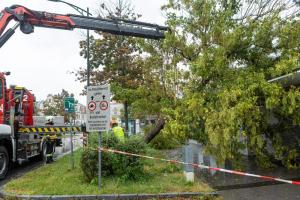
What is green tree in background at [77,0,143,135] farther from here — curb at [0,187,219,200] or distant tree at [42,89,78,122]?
distant tree at [42,89,78,122]

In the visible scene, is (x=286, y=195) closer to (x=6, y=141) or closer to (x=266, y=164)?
(x=266, y=164)

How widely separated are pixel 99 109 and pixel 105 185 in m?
1.88

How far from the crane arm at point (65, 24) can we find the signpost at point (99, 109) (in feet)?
13.8

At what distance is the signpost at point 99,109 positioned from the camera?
8914mm

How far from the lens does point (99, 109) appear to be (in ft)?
29.5

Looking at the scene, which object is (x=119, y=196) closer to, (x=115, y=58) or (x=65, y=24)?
(x=65, y=24)

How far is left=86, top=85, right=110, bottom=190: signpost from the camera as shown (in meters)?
8.91

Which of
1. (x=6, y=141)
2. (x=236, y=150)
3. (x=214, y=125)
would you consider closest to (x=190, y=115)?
(x=214, y=125)

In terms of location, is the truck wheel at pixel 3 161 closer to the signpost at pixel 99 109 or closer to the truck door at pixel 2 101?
the truck door at pixel 2 101

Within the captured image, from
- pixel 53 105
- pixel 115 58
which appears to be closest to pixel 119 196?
pixel 115 58

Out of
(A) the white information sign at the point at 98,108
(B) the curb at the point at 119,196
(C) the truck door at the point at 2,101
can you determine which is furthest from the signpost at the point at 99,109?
(C) the truck door at the point at 2,101

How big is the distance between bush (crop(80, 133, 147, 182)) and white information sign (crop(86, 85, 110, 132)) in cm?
96

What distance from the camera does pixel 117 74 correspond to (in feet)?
74.3

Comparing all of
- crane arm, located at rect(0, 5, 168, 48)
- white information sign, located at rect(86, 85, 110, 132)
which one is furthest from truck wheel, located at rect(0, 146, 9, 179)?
white information sign, located at rect(86, 85, 110, 132)
